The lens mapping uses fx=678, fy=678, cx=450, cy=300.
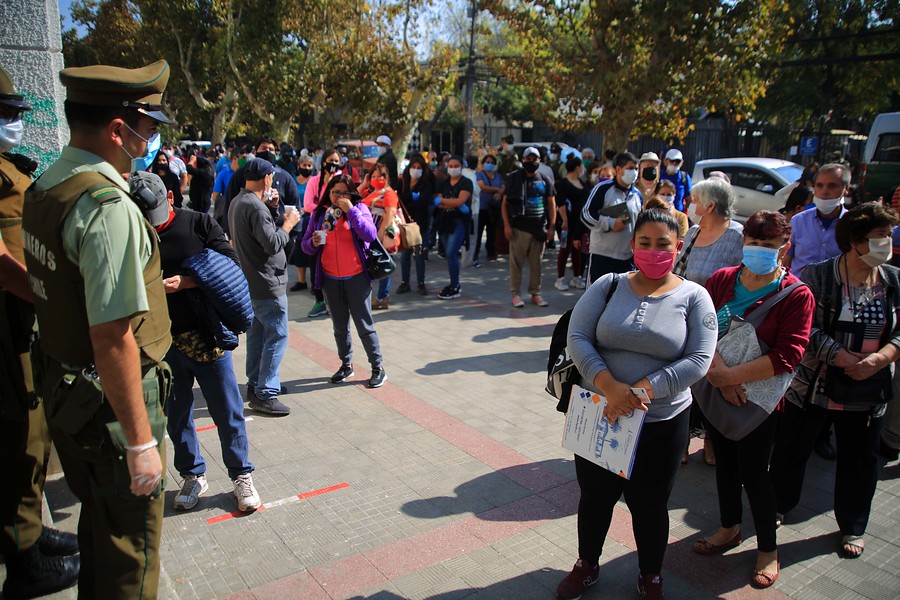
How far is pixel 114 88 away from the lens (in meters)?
2.19

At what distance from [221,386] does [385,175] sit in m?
4.69

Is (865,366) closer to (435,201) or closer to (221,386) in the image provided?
(221,386)

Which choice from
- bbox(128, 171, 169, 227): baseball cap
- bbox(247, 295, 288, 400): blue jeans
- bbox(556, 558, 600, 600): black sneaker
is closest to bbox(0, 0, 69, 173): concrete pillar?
bbox(128, 171, 169, 227): baseball cap

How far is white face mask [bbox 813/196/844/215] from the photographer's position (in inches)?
187

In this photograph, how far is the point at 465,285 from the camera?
10219 millimetres

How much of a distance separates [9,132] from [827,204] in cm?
491

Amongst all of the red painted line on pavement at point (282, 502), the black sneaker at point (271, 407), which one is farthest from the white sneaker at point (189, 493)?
the black sneaker at point (271, 407)

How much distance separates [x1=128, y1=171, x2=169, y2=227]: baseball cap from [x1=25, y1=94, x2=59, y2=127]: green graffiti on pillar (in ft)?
3.57

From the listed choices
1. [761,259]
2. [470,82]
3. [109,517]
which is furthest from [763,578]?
Answer: [470,82]

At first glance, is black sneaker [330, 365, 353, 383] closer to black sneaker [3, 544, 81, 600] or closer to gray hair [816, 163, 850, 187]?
black sneaker [3, 544, 81, 600]

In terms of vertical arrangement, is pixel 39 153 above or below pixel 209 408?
above

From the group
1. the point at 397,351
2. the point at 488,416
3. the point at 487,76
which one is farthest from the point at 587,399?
the point at 487,76

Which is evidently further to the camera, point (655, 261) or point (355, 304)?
point (355, 304)

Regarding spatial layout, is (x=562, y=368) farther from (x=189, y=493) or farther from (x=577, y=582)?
(x=189, y=493)
